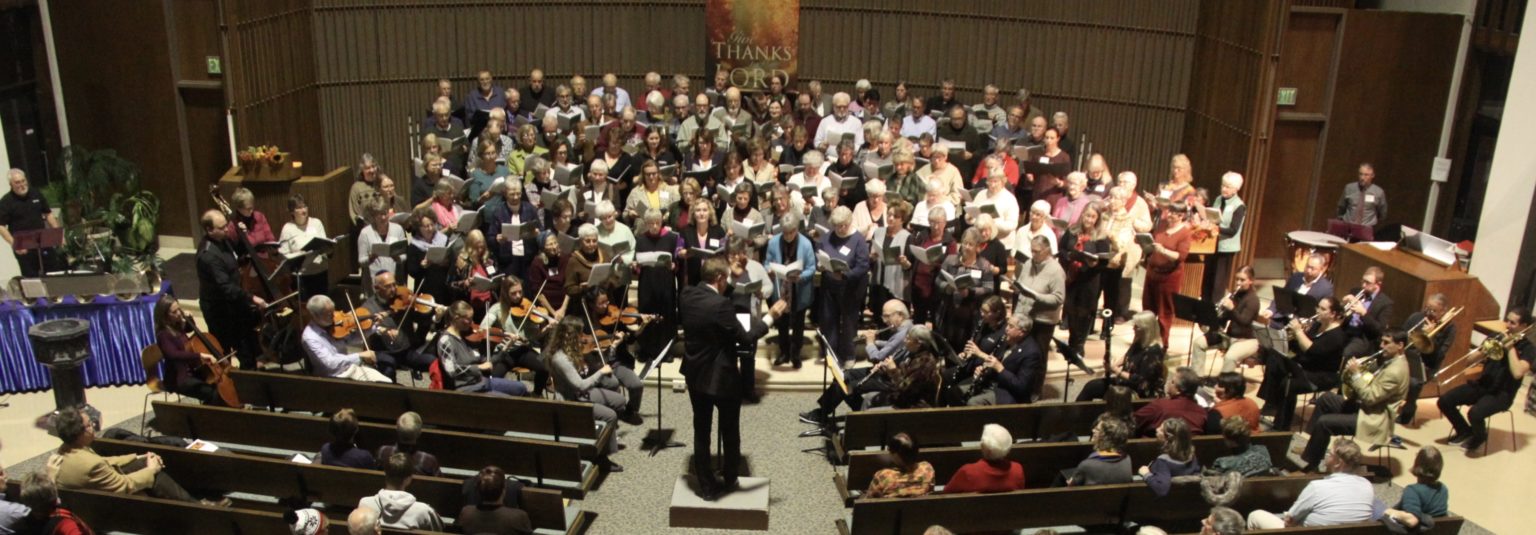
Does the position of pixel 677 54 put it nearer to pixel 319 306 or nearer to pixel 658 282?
pixel 658 282

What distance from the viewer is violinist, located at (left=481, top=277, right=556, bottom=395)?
8.87 metres

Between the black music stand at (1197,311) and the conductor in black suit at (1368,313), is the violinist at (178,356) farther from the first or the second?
the conductor in black suit at (1368,313)

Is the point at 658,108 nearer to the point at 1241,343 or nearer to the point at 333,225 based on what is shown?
the point at 333,225

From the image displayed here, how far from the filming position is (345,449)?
7113 mm

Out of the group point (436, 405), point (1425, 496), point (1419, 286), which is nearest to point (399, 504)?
point (436, 405)

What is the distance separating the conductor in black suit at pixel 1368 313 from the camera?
8.98 meters

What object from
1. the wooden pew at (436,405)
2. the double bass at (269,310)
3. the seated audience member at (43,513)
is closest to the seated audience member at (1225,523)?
the wooden pew at (436,405)

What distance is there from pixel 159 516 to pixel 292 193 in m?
5.39

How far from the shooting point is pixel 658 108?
13.4 meters

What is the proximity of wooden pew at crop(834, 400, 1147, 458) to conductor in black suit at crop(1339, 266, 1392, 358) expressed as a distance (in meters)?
1.99

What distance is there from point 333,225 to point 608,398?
4679 millimetres

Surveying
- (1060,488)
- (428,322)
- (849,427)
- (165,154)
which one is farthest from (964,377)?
(165,154)

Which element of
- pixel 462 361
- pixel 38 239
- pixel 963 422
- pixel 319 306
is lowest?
pixel 963 422

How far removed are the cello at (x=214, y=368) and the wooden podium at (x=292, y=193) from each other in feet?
8.18
